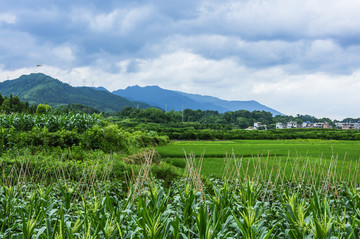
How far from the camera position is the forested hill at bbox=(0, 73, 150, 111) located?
121175 millimetres

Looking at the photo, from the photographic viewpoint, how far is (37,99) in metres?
118

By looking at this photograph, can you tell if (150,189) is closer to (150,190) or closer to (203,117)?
(150,190)

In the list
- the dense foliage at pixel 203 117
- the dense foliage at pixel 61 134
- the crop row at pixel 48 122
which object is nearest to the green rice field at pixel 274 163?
the dense foliage at pixel 61 134

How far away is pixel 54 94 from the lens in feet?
416

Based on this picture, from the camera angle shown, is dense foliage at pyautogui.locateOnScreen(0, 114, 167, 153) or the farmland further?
dense foliage at pyautogui.locateOnScreen(0, 114, 167, 153)

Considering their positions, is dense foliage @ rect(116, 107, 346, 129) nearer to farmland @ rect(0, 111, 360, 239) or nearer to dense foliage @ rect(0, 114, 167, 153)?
farmland @ rect(0, 111, 360, 239)

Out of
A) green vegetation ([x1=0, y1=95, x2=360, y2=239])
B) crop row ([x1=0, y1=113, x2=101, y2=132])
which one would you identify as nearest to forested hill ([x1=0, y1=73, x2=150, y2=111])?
crop row ([x1=0, y1=113, x2=101, y2=132])

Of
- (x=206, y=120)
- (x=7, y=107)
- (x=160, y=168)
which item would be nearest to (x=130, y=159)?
(x=160, y=168)

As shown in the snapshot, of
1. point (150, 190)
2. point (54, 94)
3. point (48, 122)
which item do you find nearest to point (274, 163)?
point (150, 190)

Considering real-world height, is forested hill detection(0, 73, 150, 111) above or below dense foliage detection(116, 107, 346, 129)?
above

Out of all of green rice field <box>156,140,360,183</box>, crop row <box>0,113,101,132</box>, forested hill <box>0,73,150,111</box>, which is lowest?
green rice field <box>156,140,360,183</box>

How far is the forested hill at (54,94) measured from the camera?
12118 cm

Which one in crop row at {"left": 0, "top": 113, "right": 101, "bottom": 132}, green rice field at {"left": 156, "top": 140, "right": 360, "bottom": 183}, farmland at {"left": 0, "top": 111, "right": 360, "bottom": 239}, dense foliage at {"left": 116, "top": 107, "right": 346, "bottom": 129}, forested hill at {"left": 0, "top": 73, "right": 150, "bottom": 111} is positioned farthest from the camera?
forested hill at {"left": 0, "top": 73, "right": 150, "bottom": 111}

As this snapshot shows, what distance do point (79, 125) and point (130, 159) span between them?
17.7 ft
